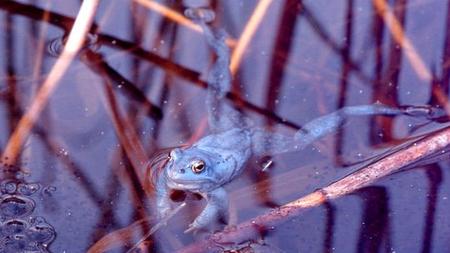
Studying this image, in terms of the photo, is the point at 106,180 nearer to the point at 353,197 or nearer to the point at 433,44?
the point at 353,197

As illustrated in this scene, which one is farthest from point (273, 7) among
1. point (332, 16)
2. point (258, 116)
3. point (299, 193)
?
point (299, 193)

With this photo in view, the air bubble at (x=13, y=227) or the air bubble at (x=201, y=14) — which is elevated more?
the air bubble at (x=201, y=14)

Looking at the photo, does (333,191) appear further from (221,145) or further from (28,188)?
(28,188)

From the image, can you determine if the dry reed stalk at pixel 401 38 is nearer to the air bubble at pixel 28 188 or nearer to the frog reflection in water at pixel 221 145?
the frog reflection in water at pixel 221 145

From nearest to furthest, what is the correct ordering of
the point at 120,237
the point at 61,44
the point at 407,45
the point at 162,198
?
the point at 120,237 → the point at 162,198 → the point at 61,44 → the point at 407,45

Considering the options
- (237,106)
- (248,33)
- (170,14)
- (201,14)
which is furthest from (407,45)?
(170,14)

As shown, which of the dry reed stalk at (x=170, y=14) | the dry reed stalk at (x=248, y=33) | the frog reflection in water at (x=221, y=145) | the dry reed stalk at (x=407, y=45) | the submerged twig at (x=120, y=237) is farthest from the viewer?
the dry reed stalk at (x=170, y=14)

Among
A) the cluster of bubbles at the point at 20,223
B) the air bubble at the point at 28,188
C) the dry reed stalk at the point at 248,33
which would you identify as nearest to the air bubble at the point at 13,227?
the cluster of bubbles at the point at 20,223
